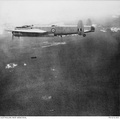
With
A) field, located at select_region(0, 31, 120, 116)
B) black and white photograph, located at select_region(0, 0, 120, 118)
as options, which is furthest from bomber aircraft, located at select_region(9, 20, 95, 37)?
field, located at select_region(0, 31, 120, 116)

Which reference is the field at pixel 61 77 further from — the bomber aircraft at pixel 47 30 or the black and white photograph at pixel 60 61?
the bomber aircraft at pixel 47 30

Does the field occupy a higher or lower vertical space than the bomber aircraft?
lower

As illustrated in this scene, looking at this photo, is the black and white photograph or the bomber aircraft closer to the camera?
the bomber aircraft

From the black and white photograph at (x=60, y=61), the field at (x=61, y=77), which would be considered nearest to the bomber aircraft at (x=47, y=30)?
the black and white photograph at (x=60, y=61)

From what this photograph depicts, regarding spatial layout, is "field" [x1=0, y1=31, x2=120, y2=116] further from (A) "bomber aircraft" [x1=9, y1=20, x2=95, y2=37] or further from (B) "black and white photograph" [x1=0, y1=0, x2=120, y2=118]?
(A) "bomber aircraft" [x1=9, y1=20, x2=95, y2=37]

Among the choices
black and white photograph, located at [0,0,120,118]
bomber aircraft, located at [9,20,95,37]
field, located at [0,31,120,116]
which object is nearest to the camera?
bomber aircraft, located at [9,20,95,37]

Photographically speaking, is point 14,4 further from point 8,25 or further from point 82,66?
point 82,66

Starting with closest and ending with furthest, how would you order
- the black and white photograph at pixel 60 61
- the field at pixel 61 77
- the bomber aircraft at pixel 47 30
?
1. the bomber aircraft at pixel 47 30
2. the black and white photograph at pixel 60 61
3. the field at pixel 61 77

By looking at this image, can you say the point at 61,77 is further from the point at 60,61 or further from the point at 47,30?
the point at 47,30

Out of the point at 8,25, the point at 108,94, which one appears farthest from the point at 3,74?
the point at 108,94
